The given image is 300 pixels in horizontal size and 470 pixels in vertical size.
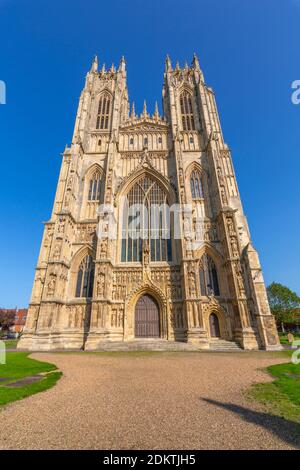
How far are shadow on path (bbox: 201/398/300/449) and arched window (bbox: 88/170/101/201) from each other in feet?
70.6

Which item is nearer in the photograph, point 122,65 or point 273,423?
point 273,423

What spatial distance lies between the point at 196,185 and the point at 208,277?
402 inches

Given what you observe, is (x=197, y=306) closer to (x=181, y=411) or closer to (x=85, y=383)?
→ (x=85, y=383)

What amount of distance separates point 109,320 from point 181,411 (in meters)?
14.5

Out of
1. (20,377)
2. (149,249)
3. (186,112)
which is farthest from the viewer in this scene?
(186,112)

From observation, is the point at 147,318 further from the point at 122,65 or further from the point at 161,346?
the point at 122,65

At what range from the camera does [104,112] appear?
1150 inches

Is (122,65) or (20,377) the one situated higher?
(122,65)

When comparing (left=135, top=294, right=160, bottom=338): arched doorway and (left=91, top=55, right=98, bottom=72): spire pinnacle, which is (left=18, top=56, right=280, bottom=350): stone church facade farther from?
(left=91, top=55, right=98, bottom=72): spire pinnacle

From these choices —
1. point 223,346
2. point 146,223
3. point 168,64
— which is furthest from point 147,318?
point 168,64

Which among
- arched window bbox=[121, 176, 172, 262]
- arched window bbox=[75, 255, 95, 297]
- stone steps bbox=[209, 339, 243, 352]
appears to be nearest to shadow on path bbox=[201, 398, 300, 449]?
stone steps bbox=[209, 339, 243, 352]
